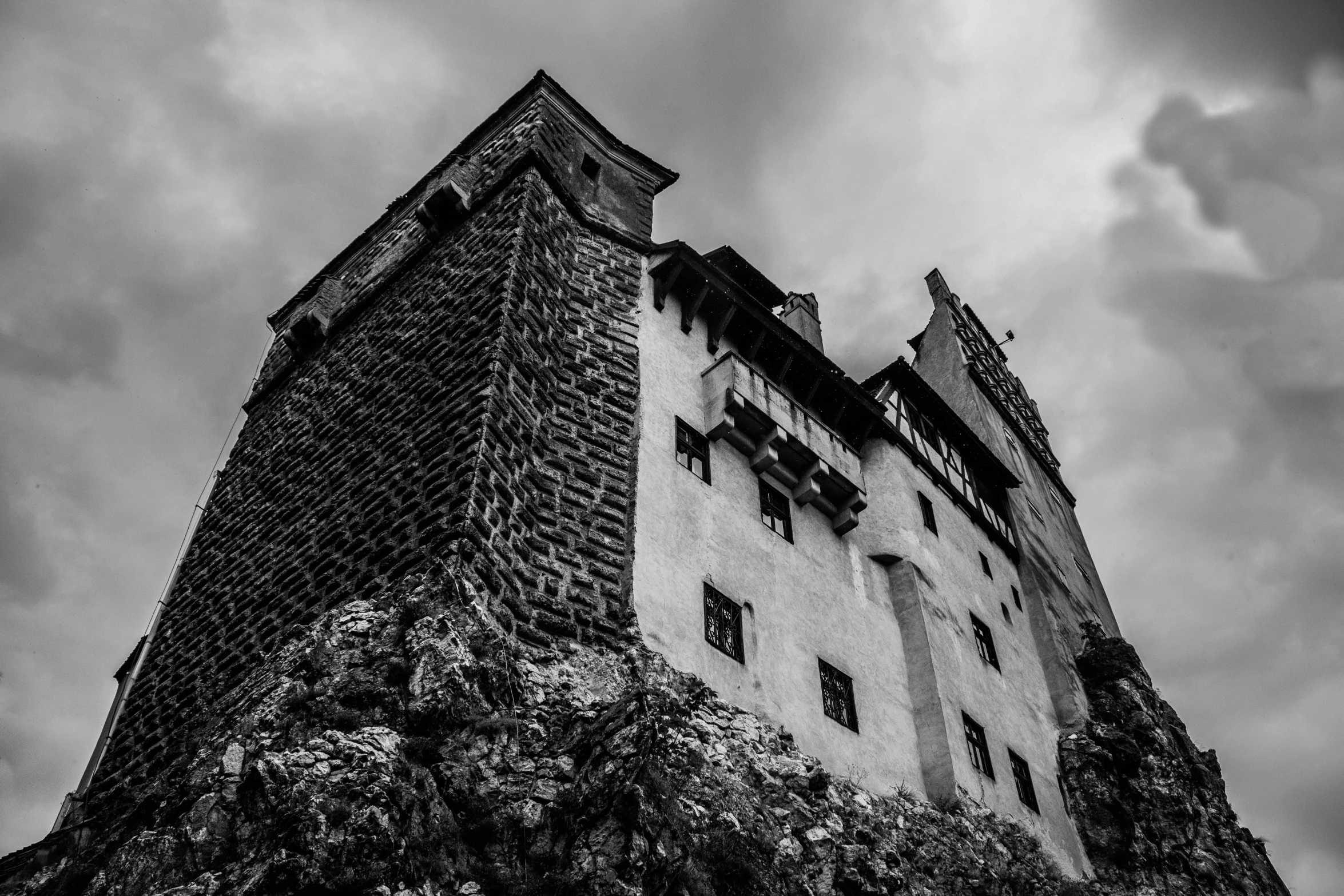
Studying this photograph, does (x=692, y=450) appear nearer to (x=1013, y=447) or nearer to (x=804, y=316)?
(x=804, y=316)

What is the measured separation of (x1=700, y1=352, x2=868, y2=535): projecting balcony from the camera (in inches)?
638

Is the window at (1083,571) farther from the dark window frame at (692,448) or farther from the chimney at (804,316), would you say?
the dark window frame at (692,448)

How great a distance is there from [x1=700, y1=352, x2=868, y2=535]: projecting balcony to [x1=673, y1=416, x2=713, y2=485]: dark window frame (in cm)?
25

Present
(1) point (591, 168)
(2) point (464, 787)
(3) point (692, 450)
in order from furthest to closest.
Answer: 1. (1) point (591, 168)
2. (3) point (692, 450)
3. (2) point (464, 787)

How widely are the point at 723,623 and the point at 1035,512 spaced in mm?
15683

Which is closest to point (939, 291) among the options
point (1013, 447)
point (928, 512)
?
point (1013, 447)

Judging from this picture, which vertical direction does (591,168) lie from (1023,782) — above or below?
above

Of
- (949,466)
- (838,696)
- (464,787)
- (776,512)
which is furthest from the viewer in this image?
(949,466)

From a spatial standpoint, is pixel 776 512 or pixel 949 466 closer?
pixel 776 512

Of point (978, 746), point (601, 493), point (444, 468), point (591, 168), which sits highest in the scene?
point (591, 168)

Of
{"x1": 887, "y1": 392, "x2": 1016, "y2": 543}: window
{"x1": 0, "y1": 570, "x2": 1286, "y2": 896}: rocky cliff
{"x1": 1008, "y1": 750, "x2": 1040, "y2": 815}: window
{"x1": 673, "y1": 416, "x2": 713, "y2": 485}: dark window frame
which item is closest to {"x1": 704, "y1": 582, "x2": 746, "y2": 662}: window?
{"x1": 0, "y1": 570, "x2": 1286, "y2": 896}: rocky cliff

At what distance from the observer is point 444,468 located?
39.6 feet

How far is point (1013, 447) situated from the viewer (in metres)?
29.3

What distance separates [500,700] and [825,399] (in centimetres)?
1049
